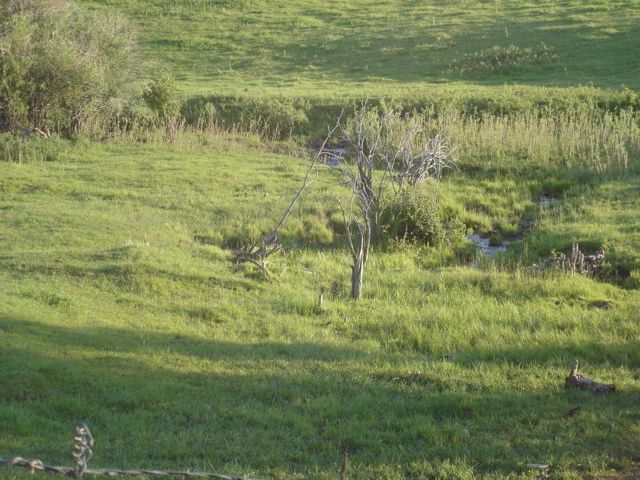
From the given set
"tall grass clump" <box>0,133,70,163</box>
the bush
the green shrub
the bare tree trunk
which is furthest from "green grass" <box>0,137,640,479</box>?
"tall grass clump" <box>0,133,70,163</box>

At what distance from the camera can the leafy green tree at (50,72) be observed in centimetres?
2012

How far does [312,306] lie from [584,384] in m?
4.42

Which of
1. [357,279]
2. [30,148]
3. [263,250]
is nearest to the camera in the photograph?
[357,279]

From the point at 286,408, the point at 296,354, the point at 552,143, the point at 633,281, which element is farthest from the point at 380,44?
the point at 286,408

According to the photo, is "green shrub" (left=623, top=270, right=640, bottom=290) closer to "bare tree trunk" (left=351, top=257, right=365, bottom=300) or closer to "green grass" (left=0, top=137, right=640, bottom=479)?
"green grass" (left=0, top=137, right=640, bottom=479)

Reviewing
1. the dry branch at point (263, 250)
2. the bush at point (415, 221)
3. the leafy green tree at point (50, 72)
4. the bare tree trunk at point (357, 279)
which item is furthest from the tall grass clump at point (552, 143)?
the leafy green tree at point (50, 72)

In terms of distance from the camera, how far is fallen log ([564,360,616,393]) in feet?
19.9

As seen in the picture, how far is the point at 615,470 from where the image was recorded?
472 cm

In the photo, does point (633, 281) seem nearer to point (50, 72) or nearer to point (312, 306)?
point (312, 306)

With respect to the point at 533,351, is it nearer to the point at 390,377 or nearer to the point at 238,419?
the point at 390,377

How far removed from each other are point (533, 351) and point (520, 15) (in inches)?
1442

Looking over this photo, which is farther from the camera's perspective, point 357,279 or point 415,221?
point 415,221

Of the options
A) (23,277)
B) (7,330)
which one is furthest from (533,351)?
(23,277)

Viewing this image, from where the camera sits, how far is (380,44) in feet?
124
